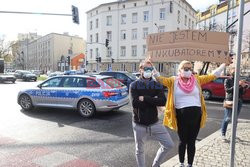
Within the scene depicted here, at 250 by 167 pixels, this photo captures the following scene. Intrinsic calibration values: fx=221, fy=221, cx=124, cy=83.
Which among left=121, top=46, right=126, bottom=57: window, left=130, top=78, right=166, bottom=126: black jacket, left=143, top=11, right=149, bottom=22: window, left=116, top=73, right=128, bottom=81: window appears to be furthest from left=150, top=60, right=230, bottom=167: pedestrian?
left=121, top=46, right=126, bottom=57: window

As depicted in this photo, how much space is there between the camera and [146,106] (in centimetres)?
318

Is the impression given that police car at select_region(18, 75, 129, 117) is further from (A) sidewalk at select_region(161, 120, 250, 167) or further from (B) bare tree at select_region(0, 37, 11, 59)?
(B) bare tree at select_region(0, 37, 11, 59)

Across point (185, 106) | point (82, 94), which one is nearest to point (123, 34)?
point (82, 94)

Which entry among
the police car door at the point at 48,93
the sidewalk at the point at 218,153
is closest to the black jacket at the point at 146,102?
the sidewalk at the point at 218,153

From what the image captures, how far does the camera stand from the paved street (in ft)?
13.9

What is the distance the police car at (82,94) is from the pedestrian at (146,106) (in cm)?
430

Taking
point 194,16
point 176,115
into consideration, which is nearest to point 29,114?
point 176,115

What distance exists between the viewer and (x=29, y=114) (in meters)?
8.08

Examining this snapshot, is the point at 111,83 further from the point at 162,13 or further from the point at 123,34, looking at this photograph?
the point at 123,34

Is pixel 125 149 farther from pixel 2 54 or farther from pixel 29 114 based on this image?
pixel 2 54

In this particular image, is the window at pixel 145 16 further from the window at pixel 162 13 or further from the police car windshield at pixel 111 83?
the police car windshield at pixel 111 83

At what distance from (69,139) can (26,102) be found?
13.8ft

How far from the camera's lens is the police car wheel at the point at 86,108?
7.64m

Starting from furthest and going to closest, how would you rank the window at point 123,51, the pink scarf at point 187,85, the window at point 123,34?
the window at point 123,51
the window at point 123,34
the pink scarf at point 187,85
